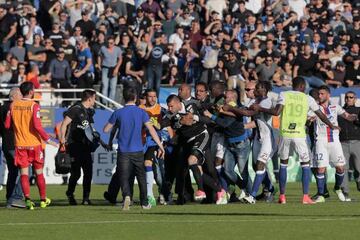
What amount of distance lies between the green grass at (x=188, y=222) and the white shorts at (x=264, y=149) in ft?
2.77

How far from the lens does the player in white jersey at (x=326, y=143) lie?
2373cm

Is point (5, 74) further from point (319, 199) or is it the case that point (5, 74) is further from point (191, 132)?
point (319, 199)

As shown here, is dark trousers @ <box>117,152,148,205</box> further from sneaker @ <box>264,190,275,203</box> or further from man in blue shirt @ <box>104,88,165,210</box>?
sneaker @ <box>264,190,275,203</box>

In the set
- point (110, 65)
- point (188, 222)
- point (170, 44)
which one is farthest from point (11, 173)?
point (170, 44)

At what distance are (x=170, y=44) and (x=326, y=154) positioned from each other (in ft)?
42.8

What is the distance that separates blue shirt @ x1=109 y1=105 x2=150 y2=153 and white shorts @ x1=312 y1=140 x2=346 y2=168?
180 inches

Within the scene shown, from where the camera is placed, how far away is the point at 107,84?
116 ft

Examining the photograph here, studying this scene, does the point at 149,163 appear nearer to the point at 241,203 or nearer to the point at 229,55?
the point at 241,203

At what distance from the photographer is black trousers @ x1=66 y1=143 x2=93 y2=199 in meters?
23.6

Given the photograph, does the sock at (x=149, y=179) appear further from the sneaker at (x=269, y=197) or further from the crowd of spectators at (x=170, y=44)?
the crowd of spectators at (x=170, y=44)

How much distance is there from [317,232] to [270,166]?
1651 cm

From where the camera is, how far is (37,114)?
70.8 ft

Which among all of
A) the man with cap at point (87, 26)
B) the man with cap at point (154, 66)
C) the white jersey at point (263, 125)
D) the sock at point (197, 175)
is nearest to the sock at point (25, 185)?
the sock at point (197, 175)

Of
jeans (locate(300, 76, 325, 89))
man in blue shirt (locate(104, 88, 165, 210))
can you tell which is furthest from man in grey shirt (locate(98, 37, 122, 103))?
man in blue shirt (locate(104, 88, 165, 210))
